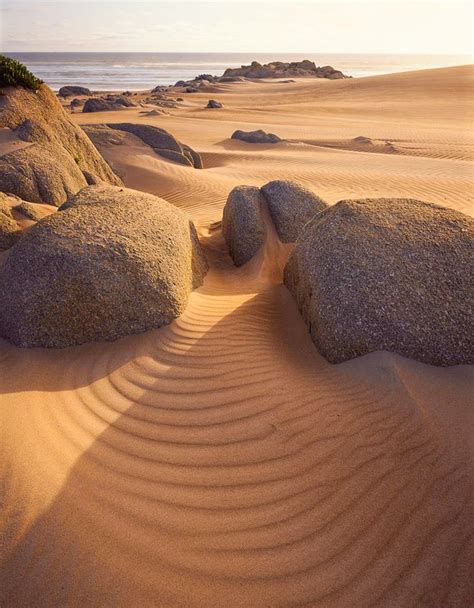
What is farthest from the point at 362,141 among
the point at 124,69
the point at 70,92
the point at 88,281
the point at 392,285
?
the point at 124,69

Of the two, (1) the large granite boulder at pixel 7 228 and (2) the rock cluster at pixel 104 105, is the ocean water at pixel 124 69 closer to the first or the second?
(2) the rock cluster at pixel 104 105

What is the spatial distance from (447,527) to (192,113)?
27.2m

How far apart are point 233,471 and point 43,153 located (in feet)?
17.4

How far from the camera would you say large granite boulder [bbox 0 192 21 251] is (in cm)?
468

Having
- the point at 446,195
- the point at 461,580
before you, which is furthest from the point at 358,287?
the point at 446,195

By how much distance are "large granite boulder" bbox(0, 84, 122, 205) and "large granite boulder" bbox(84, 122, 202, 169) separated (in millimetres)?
4248

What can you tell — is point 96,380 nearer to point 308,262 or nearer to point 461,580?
point 308,262

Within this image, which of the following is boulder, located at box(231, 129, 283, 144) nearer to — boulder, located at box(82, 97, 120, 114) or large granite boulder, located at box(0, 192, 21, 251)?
boulder, located at box(82, 97, 120, 114)

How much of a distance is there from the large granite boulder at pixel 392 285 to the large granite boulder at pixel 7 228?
120 inches

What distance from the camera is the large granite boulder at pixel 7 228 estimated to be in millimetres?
4676

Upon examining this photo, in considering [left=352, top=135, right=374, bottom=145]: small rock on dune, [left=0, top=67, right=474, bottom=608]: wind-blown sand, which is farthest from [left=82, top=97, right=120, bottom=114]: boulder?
[left=0, top=67, right=474, bottom=608]: wind-blown sand

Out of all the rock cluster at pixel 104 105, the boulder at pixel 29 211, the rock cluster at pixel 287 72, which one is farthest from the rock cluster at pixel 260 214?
the rock cluster at pixel 287 72

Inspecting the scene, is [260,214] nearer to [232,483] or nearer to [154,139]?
[232,483]

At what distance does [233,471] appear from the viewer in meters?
2.71
